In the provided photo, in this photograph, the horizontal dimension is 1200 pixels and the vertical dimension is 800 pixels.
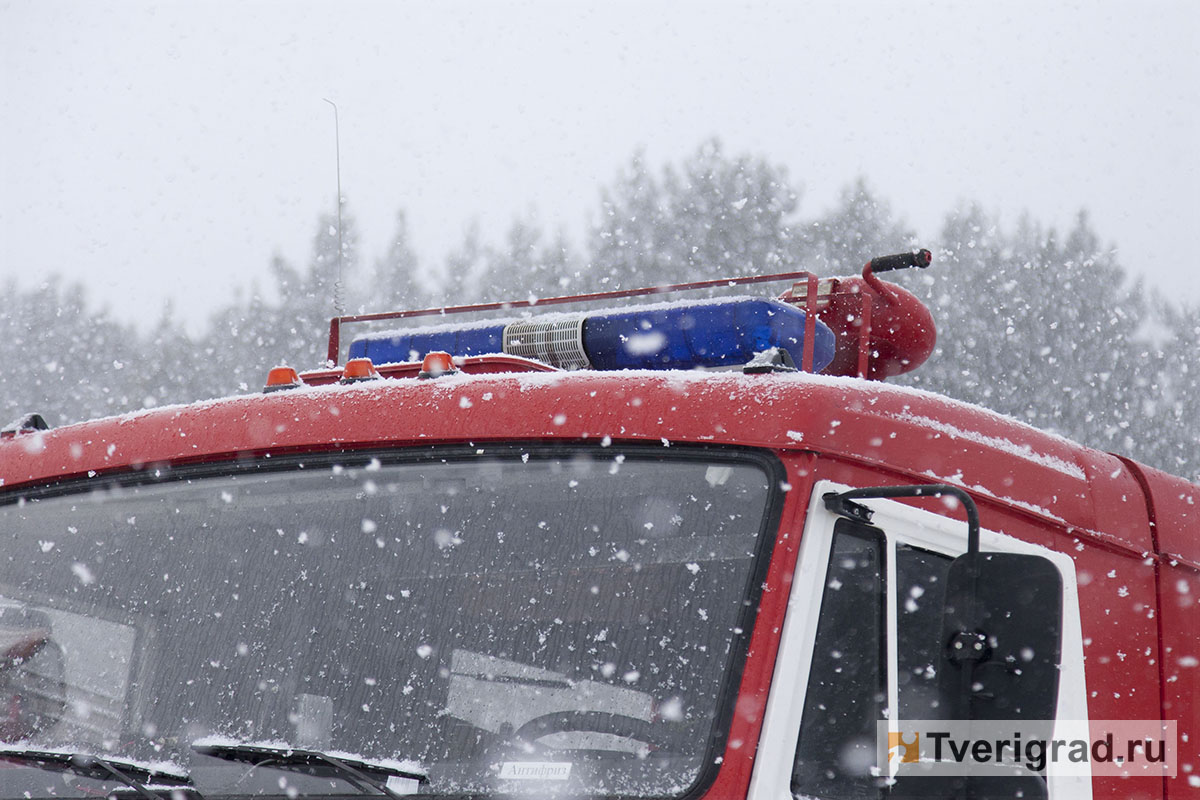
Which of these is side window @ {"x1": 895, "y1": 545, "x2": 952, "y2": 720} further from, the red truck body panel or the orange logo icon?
the red truck body panel

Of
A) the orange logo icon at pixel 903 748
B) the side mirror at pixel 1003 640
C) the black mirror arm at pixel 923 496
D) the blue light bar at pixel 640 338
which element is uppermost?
the blue light bar at pixel 640 338

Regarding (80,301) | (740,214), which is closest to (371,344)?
(740,214)

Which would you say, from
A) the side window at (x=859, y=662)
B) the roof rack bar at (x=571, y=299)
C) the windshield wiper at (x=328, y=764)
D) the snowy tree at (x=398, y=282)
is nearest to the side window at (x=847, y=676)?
the side window at (x=859, y=662)

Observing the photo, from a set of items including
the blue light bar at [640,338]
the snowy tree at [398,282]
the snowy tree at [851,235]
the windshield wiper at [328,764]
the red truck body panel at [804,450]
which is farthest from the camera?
the snowy tree at [398,282]

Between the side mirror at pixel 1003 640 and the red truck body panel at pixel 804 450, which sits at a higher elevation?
the red truck body panel at pixel 804 450

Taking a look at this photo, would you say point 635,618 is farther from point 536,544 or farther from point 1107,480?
point 1107,480

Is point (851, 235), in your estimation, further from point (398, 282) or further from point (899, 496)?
point (899, 496)

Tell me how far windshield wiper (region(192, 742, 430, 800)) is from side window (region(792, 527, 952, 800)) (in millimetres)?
639

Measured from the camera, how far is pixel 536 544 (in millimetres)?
2387

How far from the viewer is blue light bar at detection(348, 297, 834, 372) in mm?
3221

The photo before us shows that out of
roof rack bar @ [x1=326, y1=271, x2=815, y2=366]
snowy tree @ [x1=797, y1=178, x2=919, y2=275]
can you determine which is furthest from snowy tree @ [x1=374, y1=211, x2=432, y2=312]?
roof rack bar @ [x1=326, y1=271, x2=815, y2=366]

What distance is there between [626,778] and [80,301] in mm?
40734

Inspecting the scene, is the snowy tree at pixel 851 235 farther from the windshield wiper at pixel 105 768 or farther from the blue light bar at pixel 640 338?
the windshield wiper at pixel 105 768

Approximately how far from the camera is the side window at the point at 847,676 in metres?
2.21
